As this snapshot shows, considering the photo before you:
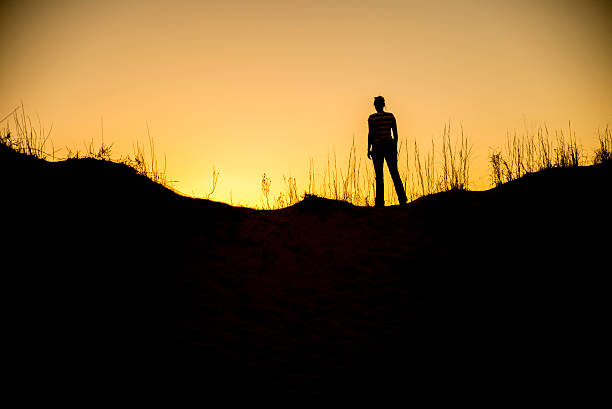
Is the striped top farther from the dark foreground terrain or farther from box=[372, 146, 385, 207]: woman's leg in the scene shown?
the dark foreground terrain

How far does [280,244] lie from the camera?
13.1 feet

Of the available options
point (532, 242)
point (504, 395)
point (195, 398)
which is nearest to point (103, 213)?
point (195, 398)

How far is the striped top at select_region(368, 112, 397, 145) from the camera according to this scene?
17.1ft

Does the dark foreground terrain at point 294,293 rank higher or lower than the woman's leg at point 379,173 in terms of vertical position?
lower

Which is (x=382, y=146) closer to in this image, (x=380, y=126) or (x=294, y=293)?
(x=380, y=126)

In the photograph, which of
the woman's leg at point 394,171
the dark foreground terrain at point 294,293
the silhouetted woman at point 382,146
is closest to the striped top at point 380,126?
the silhouetted woman at point 382,146

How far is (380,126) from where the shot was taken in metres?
5.24

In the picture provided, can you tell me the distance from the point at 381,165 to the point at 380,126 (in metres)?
0.61

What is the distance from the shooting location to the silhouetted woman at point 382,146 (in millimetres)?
5203

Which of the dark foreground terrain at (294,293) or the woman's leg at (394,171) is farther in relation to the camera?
the woman's leg at (394,171)

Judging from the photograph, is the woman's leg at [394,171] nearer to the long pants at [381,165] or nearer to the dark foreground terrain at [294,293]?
the long pants at [381,165]

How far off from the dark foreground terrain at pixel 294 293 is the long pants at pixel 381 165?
84 cm

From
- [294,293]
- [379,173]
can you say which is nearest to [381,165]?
[379,173]

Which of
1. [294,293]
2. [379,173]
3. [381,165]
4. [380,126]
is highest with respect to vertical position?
Answer: [380,126]
